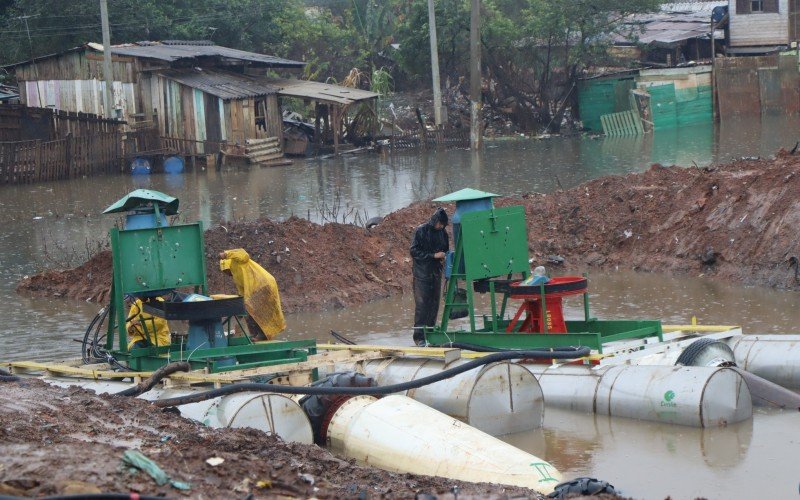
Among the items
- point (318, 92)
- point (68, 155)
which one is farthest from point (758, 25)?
point (68, 155)

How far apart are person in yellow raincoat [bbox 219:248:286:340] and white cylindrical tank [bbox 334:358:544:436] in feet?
8.37

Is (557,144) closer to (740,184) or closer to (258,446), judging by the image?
(740,184)

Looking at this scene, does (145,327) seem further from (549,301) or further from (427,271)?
(549,301)

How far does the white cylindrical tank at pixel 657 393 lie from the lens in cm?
966

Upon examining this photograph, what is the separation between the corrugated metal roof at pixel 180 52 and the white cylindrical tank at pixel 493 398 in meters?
26.6

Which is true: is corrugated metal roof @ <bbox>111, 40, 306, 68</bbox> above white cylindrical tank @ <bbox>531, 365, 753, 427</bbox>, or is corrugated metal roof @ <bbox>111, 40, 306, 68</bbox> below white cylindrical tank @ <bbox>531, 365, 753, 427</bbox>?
above

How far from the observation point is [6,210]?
26.4 metres

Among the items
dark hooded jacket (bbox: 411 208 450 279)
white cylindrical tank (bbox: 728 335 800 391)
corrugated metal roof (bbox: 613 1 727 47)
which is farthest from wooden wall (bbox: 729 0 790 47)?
white cylindrical tank (bbox: 728 335 800 391)

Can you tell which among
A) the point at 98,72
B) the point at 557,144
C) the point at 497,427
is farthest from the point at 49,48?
the point at 497,427

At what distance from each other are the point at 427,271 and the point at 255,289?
2.11 metres

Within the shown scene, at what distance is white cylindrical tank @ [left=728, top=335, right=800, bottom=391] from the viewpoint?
10.9 meters

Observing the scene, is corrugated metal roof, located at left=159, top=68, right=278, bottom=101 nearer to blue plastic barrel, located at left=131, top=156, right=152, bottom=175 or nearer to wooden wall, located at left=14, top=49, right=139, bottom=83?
wooden wall, located at left=14, top=49, right=139, bottom=83

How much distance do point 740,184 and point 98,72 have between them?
2453 centimetres

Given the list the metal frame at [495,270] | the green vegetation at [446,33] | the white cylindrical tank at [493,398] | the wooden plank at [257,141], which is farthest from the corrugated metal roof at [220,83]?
the white cylindrical tank at [493,398]
